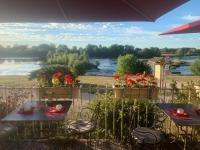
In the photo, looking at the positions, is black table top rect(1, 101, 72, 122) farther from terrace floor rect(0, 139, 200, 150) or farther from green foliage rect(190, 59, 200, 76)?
green foliage rect(190, 59, 200, 76)

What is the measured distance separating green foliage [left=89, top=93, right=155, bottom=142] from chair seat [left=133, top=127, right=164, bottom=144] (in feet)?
2.18

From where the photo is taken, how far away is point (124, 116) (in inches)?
185

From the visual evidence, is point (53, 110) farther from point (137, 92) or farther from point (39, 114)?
point (137, 92)

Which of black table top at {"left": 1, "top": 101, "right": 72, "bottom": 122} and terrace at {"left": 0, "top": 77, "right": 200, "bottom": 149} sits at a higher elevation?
black table top at {"left": 1, "top": 101, "right": 72, "bottom": 122}

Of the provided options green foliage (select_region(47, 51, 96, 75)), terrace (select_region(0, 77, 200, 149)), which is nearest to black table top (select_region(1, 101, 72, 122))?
terrace (select_region(0, 77, 200, 149))

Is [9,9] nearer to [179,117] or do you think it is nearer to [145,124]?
[179,117]

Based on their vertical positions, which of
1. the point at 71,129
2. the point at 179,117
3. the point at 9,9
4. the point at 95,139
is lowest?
the point at 95,139

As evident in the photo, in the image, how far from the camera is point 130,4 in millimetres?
2805

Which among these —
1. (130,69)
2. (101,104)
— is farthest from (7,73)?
(101,104)

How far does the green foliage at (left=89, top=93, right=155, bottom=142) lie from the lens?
464 cm

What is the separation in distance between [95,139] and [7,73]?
2258cm

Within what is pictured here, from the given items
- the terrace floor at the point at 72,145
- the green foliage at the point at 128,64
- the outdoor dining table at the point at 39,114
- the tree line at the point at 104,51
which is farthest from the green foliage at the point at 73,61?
the outdoor dining table at the point at 39,114

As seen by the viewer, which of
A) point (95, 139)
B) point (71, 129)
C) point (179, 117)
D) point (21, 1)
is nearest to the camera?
point (21, 1)

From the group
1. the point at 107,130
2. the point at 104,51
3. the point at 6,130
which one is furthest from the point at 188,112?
the point at 104,51
